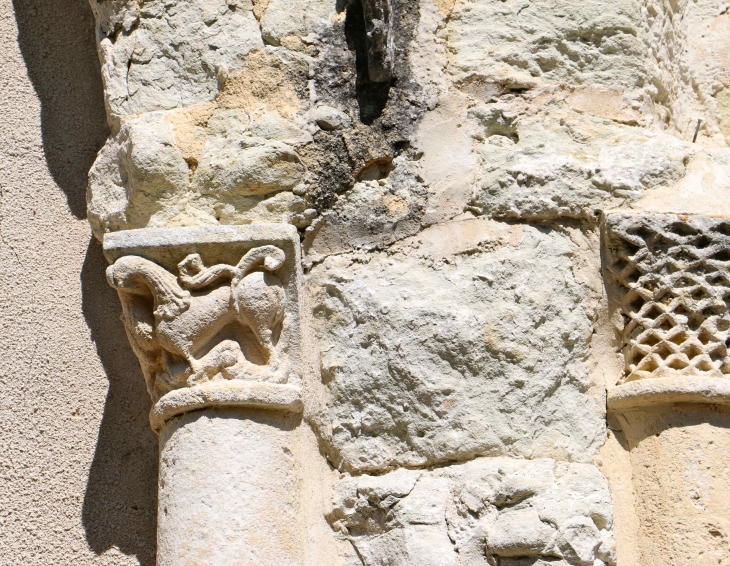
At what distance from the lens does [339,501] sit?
249 centimetres

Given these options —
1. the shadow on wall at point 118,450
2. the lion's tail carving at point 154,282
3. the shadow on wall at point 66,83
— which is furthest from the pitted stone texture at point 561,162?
the shadow on wall at point 66,83

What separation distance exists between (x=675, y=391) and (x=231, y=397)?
98 centimetres

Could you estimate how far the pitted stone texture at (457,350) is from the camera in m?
2.45

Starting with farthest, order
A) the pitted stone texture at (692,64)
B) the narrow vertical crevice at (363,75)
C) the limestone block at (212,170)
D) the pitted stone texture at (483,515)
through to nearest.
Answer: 1. the pitted stone texture at (692,64)
2. the narrow vertical crevice at (363,75)
3. the limestone block at (212,170)
4. the pitted stone texture at (483,515)

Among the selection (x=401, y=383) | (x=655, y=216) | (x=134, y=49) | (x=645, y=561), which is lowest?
(x=645, y=561)

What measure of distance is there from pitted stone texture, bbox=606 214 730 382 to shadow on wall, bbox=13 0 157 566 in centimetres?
124

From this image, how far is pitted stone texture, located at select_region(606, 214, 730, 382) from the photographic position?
8.11 feet

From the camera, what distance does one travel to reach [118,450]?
110 inches

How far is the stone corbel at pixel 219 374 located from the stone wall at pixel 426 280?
0.03 metres

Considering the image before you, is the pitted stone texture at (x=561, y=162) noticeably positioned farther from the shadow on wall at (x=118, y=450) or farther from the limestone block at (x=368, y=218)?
the shadow on wall at (x=118, y=450)

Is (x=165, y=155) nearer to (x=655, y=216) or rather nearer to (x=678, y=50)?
(x=655, y=216)

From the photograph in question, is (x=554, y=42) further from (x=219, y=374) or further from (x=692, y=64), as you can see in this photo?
(x=219, y=374)

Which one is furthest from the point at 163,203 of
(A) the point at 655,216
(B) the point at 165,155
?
(A) the point at 655,216

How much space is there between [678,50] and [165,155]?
4.86 feet
